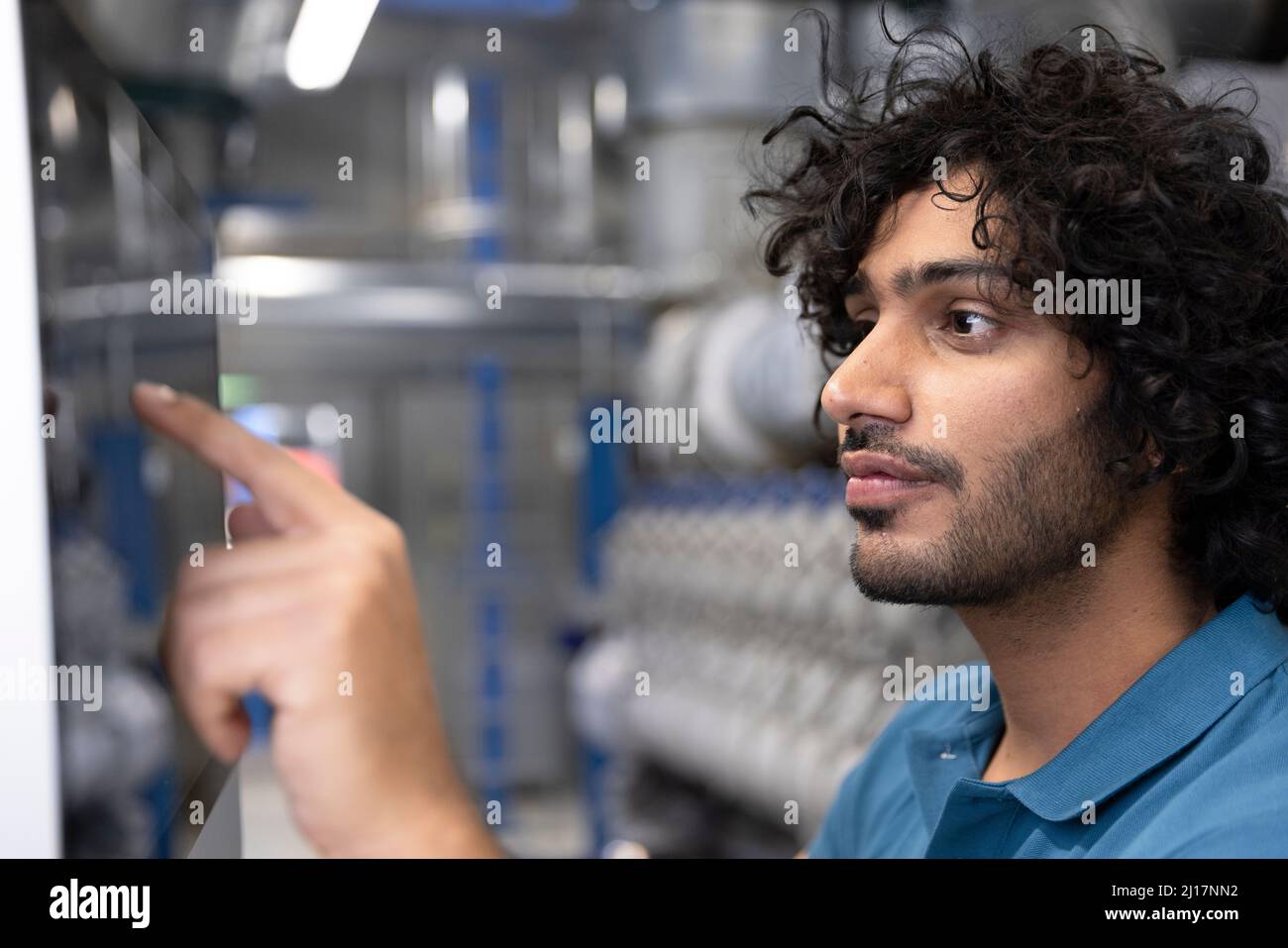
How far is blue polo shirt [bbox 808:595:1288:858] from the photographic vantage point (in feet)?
2.88

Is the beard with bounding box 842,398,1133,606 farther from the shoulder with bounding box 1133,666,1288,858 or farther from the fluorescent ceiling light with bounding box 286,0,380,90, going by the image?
the fluorescent ceiling light with bounding box 286,0,380,90

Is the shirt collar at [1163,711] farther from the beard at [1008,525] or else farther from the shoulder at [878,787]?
the shoulder at [878,787]

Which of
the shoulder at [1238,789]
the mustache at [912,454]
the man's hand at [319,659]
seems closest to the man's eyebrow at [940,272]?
the mustache at [912,454]

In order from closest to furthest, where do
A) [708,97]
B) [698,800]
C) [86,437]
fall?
1. [86,437]
2. [708,97]
3. [698,800]

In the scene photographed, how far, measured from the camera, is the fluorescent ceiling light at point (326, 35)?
127 inches

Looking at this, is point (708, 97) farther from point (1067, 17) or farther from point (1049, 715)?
point (1049, 715)

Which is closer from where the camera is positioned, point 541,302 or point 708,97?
point 708,97

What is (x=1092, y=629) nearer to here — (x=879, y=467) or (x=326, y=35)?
(x=879, y=467)

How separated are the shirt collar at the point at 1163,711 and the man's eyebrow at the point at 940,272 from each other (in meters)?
0.35

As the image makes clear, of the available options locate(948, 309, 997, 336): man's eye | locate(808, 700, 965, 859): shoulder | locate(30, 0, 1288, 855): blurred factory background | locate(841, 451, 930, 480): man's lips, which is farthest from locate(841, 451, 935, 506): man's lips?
locate(30, 0, 1288, 855): blurred factory background

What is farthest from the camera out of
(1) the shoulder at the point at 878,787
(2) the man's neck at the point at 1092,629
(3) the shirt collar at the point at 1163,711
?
(1) the shoulder at the point at 878,787

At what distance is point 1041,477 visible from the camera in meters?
1.08

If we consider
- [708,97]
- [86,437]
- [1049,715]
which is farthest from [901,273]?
Answer: [708,97]
